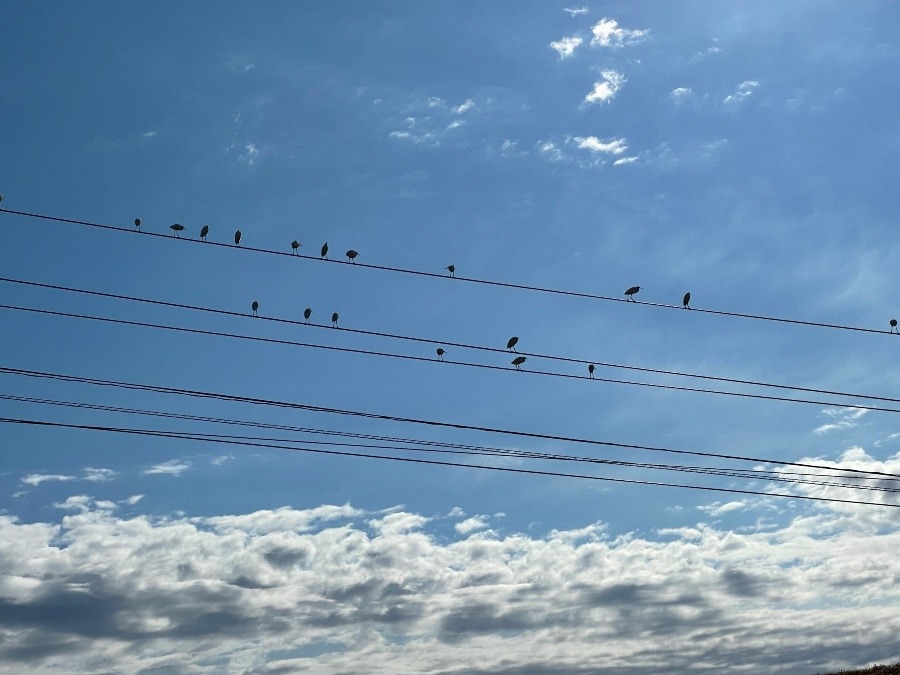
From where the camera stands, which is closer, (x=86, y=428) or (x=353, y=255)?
(x=86, y=428)

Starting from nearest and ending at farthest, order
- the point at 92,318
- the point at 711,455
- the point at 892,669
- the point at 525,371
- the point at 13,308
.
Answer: the point at 13,308 < the point at 92,318 < the point at 525,371 < the point at 711,455 < the point at 892,669

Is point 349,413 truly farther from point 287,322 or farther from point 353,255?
point 353,255

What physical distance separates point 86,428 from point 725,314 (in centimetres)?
1969

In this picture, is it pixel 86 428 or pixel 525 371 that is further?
pixel 525 371

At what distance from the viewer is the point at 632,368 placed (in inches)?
1246

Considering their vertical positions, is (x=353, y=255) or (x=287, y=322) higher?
(x=353, y=255)

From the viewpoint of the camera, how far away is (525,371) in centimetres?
3250

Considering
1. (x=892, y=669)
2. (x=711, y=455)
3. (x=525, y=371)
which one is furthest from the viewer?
(x=892, y=669)

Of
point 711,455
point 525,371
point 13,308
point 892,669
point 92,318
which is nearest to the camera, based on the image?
point 13,308

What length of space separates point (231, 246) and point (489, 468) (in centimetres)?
1193

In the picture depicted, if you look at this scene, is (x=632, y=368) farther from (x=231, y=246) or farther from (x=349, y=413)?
(x=231, y=246)

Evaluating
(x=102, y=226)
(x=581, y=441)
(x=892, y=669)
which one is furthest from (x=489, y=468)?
(x=892, y=669)

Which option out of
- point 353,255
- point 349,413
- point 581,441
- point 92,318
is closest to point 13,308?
point 92,318

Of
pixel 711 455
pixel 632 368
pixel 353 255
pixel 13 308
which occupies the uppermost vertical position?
pixel 353 255
